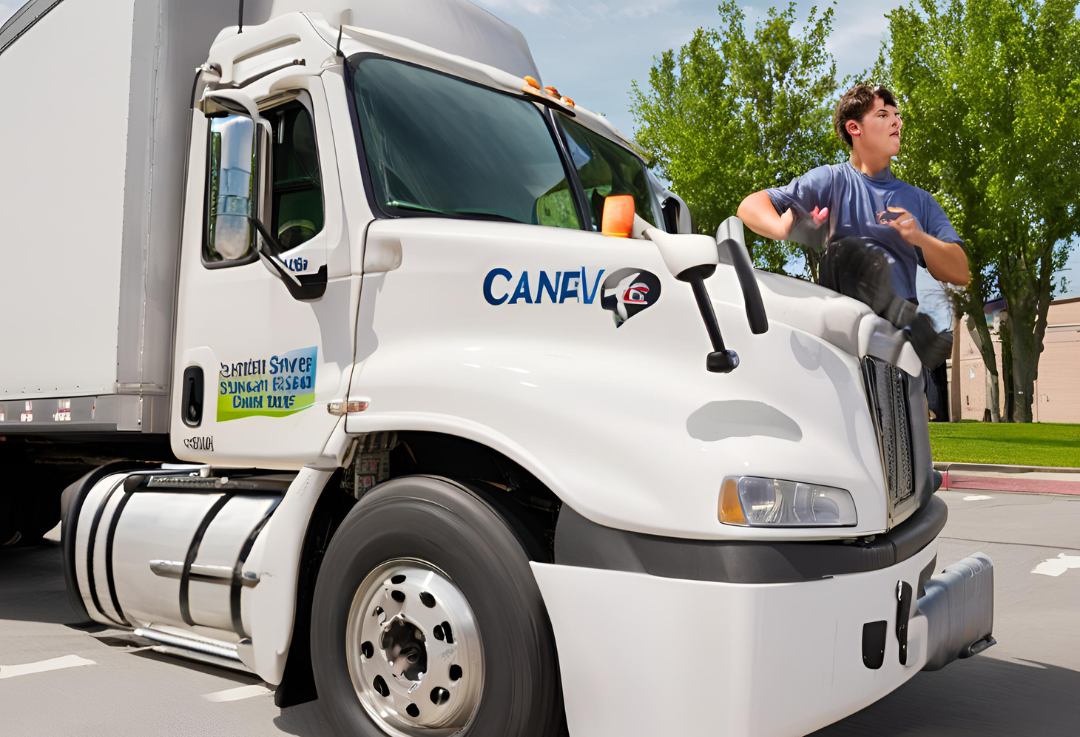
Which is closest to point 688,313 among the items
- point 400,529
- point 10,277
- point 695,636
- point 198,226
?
point 695,636

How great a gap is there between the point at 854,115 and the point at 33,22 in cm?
447

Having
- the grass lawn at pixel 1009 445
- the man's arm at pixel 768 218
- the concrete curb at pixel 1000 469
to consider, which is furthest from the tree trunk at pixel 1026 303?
the man's arm at pixel 768 218

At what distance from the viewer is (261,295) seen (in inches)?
158

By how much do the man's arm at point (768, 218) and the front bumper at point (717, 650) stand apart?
46.3 inches

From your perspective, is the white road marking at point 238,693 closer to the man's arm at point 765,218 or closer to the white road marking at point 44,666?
the white road marking at point 44,666

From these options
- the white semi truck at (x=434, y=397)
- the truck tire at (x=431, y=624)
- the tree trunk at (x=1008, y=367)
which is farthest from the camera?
the tree trunk at (x=1008, y=367)

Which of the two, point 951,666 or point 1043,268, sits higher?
point 1043,268

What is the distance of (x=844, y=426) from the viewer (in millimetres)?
2852

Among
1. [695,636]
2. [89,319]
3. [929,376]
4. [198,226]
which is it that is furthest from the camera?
→ [89,319]

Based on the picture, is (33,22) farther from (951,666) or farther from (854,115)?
(951,666)

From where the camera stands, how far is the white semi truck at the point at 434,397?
269 centimetres

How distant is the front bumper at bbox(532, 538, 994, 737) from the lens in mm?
2533

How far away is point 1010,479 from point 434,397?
13891 mm

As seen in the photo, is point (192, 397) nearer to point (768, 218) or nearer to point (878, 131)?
point (768, 218)
